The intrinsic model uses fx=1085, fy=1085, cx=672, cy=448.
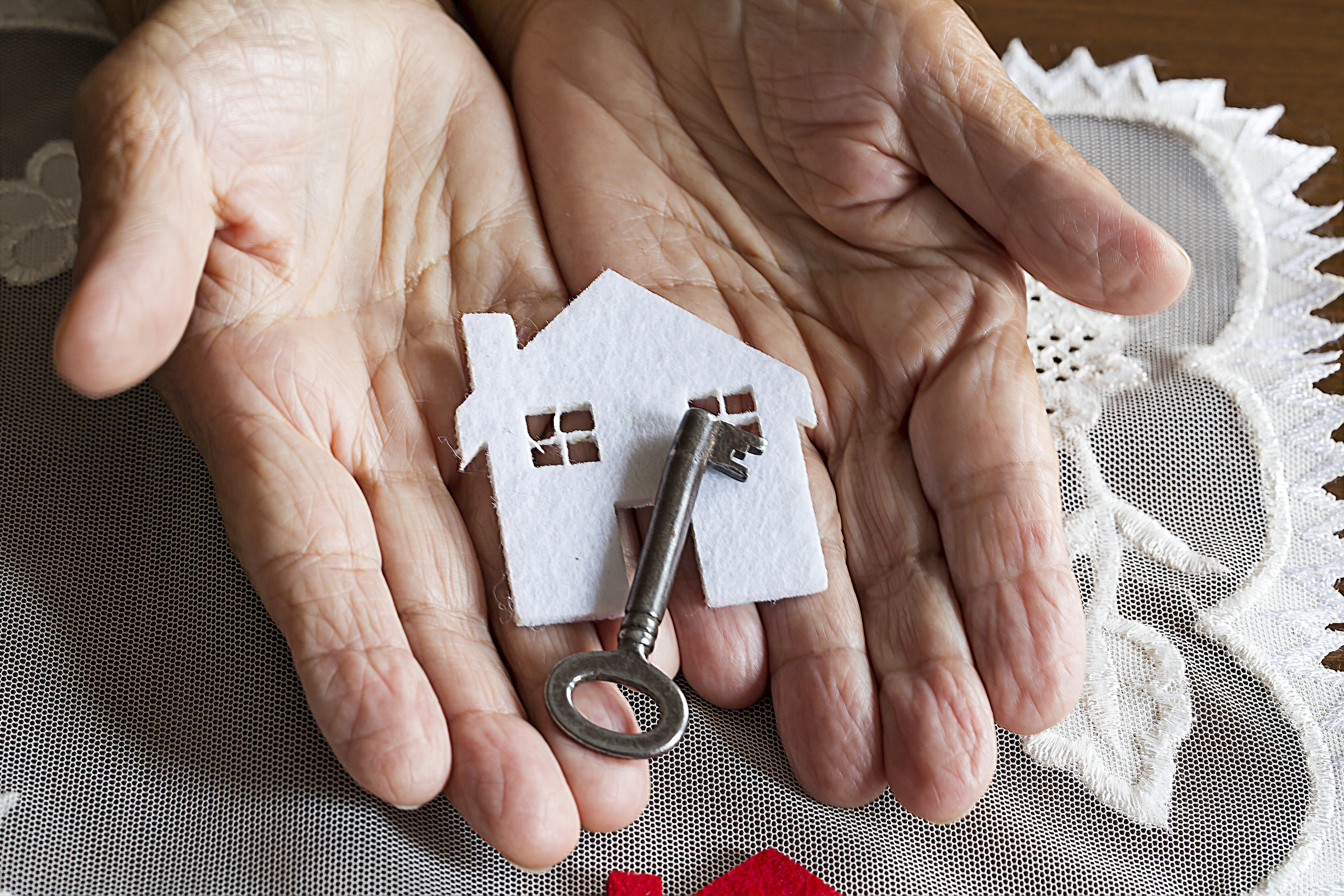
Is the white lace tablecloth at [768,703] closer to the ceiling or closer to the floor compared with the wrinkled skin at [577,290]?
closer to the floor

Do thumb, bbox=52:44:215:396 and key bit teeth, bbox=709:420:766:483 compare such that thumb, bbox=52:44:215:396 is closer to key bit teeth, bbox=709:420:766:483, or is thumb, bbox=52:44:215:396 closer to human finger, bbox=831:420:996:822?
key bit teeth, bbox=709:420:766:483

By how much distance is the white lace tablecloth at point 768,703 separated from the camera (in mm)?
1139

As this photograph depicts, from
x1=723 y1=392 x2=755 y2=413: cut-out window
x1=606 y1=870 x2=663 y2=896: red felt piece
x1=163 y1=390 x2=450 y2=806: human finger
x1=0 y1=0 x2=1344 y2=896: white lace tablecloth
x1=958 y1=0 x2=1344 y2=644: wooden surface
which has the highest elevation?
x1=958 y1=0 x2=1344 y2=644: wooden surface

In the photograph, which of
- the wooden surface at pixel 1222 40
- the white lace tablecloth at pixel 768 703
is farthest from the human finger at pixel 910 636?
the wooden surface at pixel 1222 40

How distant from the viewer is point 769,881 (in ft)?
3.69

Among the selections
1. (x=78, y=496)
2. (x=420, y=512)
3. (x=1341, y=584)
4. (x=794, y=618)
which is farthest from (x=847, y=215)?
(x=78, y=496)

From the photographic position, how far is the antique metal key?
1.09m

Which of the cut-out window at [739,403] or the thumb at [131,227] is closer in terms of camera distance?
the thumb at [131,227]

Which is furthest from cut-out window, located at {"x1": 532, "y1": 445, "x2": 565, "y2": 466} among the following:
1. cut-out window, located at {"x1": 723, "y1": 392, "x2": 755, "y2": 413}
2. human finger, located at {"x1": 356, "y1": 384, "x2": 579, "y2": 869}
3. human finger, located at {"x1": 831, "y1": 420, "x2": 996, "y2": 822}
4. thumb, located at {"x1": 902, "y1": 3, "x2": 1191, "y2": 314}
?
thumb, located at {"x1": 902, "y1": 3, "x2": 1191, "y2": 314}

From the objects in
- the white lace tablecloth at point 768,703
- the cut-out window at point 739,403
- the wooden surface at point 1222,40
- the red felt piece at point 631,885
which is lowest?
the red felt piece at point 631,885

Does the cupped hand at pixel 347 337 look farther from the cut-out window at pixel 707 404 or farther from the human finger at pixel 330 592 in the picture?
the cut-out window at pixel 707 404

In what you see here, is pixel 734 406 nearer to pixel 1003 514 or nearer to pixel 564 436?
pixel 564 436

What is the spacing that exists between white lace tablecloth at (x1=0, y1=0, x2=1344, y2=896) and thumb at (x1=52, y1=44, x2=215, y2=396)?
31cm

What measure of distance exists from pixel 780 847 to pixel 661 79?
3.50ft
